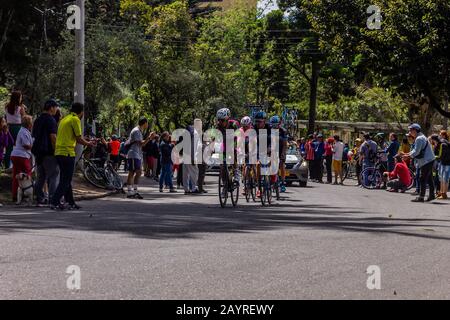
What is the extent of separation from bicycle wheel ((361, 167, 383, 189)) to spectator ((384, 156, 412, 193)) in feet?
7.25

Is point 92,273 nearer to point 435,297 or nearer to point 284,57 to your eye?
point 435,297

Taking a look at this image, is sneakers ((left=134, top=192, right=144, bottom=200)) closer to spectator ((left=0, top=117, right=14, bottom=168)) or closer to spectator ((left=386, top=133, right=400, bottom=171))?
spectator ((left=0, top=117, right=14, bottom=168))

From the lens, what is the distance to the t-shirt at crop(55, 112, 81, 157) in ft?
52.3

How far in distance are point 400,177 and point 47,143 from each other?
1490 centimetres

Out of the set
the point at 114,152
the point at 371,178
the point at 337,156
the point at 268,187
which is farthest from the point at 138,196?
the point at 114,152

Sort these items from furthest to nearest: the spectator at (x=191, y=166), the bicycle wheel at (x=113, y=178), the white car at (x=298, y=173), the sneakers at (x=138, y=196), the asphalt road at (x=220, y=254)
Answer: the white car at (x=298, y=173), the spectator at (x=191, y=166), the bicycle wheel at (x=113, y=178), the sneakers at (x=138, y=196), the asphalt road at (x=220, y=254)

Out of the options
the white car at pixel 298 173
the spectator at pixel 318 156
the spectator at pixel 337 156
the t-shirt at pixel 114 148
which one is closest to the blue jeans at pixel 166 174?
the white car at pixel 298 173

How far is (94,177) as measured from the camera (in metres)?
23.3

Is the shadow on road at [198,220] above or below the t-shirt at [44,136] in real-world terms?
below

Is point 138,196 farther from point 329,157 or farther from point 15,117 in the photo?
point 329,157

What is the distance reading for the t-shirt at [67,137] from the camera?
1594 cm

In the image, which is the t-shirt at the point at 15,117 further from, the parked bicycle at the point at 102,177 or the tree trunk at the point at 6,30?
the tree trunk at the point at 6,30

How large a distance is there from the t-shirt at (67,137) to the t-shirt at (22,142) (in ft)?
4.39

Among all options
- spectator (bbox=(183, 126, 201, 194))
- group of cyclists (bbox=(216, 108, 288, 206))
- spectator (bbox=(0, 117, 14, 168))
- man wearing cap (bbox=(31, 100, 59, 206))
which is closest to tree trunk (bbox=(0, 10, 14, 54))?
spectator (bbox=(183, 126, 201, 194))
